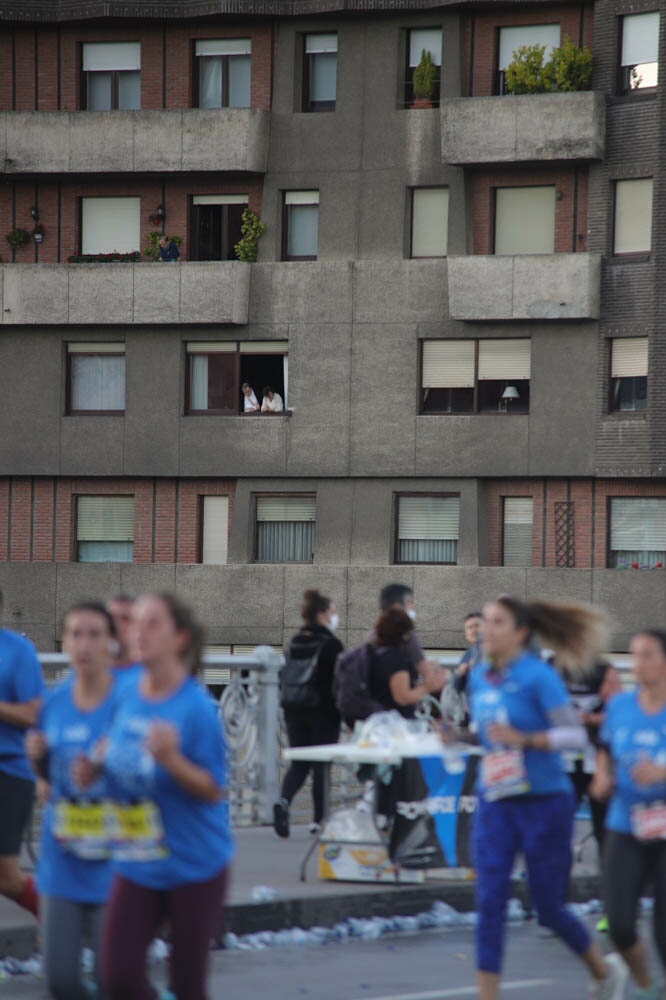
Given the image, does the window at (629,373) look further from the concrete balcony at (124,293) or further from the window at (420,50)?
the concrete balcony at (124,293)

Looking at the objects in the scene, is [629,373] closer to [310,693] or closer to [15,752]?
[310,693]

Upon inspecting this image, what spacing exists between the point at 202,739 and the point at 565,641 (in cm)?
295

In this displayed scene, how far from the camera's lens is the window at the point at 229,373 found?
4219 cm

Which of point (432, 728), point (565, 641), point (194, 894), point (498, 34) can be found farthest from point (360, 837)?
point (498, 34)

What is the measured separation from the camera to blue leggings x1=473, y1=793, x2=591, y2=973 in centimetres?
877

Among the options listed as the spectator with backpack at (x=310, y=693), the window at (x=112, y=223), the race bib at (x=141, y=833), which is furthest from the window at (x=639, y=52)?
the race bib at (x=141, y=833)

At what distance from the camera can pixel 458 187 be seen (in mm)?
40531

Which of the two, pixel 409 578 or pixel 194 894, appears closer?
pixel 194 894

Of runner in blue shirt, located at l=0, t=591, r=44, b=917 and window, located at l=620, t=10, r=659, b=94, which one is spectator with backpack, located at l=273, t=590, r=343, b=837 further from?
window, located at l=620, t=10, r=659, b=94

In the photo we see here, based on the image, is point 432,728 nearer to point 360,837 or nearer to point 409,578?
point 360,837

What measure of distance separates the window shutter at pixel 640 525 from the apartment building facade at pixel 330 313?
0.04m

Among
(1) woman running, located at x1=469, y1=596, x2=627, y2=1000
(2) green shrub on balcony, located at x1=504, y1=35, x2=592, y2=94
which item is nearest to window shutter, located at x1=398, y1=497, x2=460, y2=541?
(2) green shrub on balcony, located at x1=504, y1=35, x2=592, y2=94

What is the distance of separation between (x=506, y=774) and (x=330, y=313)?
108ft

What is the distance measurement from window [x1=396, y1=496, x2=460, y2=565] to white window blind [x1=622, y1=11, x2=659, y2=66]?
9.42 metres
